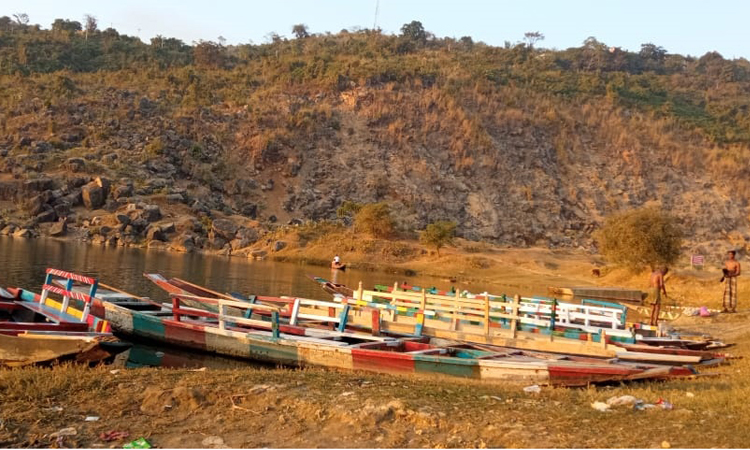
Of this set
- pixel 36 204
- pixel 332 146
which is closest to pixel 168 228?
pixel 36 204

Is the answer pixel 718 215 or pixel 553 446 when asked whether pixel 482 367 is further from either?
pixel 718 215

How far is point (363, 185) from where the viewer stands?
66875 millimetres

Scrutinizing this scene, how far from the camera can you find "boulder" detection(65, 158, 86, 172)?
5809cm

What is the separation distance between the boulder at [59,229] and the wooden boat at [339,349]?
38179mm

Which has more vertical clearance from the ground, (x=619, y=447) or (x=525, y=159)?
(x=525, y=159)

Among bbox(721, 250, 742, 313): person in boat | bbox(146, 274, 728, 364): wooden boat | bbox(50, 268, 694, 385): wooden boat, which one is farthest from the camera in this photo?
bbox(721, 250, 742, 313): person in boat

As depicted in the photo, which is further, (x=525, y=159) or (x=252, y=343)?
(x=525, y=159)

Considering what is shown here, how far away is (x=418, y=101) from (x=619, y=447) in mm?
72778

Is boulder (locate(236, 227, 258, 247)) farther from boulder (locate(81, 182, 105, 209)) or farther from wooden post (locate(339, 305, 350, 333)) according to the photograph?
wooden post (locate(339, 305, 350, 333))

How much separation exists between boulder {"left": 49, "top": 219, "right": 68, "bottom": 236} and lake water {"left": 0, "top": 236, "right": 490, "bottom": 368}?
6.05ft

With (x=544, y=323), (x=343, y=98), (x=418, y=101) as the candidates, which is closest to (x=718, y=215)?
(x=418, y=101)

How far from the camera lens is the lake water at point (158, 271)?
27969 mm

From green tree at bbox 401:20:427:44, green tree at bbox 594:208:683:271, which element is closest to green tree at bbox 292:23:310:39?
green tree at bbox 401:20:427:44

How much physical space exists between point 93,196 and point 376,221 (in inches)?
911
